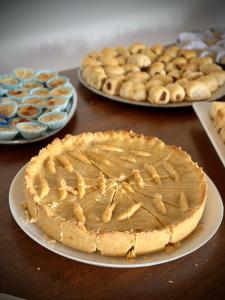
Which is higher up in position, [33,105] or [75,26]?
[33,105]

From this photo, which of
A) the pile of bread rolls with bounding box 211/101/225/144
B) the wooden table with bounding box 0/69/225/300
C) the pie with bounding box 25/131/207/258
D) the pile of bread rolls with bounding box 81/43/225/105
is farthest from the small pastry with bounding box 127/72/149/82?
the wooden table with bounding box 0/69/225/300

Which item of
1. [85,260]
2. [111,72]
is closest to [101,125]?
[111,72]

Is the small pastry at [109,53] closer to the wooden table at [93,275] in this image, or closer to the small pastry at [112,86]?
the small pastry at [112,86]

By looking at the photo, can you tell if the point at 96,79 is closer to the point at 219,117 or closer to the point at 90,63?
the point at 90,63

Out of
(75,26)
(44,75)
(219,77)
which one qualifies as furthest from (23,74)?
(75,26)

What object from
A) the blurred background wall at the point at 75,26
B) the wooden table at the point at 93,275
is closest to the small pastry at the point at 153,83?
the wooden table at the point at 93,275

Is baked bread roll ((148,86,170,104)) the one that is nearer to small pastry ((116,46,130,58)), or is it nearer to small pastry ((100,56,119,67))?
small pastry ((100,56,119,67))

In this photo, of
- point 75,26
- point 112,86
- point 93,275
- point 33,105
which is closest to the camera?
point 93,275
